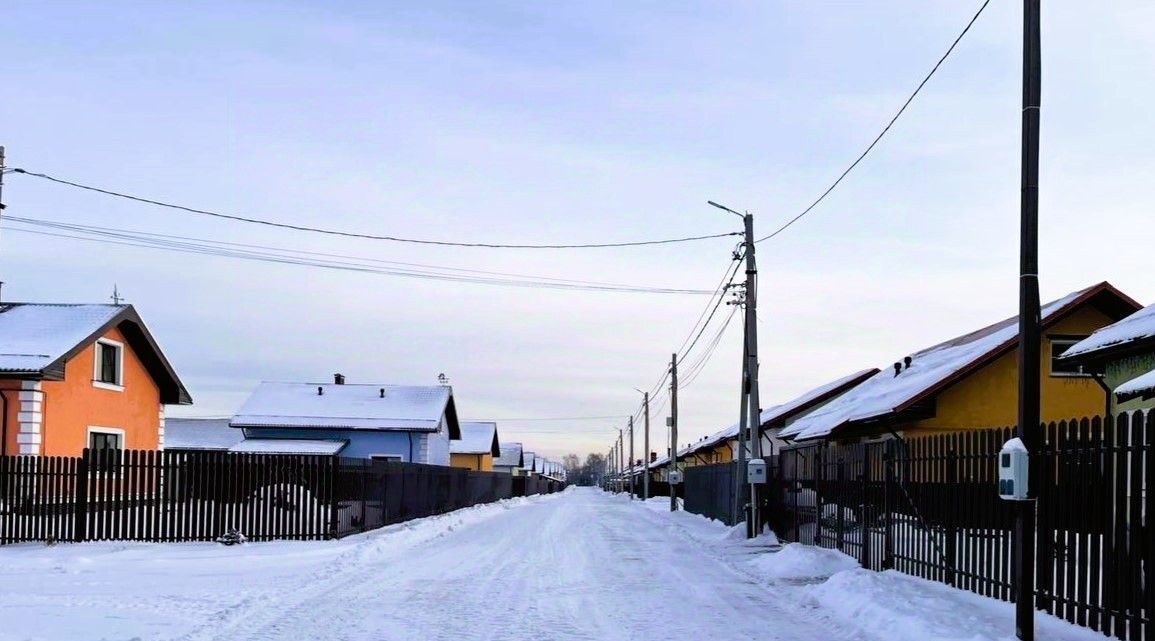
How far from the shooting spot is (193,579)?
14500 millimetres

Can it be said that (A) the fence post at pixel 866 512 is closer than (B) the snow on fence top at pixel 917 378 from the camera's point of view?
Yes

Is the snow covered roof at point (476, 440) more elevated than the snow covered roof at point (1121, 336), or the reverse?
the snow covered roof at point (1121, 336)

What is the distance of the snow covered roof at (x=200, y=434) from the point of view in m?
65.5

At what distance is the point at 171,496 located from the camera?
65.8 ft

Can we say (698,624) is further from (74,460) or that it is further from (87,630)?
(74,460)

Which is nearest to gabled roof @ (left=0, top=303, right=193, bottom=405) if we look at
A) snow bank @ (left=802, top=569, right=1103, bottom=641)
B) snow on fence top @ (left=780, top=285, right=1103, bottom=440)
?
snow on fence top @ (left=780, top=285, right=1103, bottom=440)

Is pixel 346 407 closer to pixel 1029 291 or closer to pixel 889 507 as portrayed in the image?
pixel 889 507

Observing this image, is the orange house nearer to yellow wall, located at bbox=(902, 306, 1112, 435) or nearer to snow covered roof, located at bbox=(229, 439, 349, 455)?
snow covered roof, located at bbox=(229, 439, 349, 455)

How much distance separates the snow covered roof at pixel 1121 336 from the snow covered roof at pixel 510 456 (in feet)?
338

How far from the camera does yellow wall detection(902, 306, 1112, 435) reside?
1101 inches

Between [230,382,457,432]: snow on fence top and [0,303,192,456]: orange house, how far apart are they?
60.3 ft

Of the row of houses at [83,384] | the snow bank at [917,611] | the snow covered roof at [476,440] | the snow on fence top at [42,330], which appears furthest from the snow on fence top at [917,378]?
the snow covered roof at [476,440]

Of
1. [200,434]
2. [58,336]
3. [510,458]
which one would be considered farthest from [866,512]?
[510,458]

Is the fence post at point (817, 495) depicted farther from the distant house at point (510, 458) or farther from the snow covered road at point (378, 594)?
the distant house at point (510, 458)
